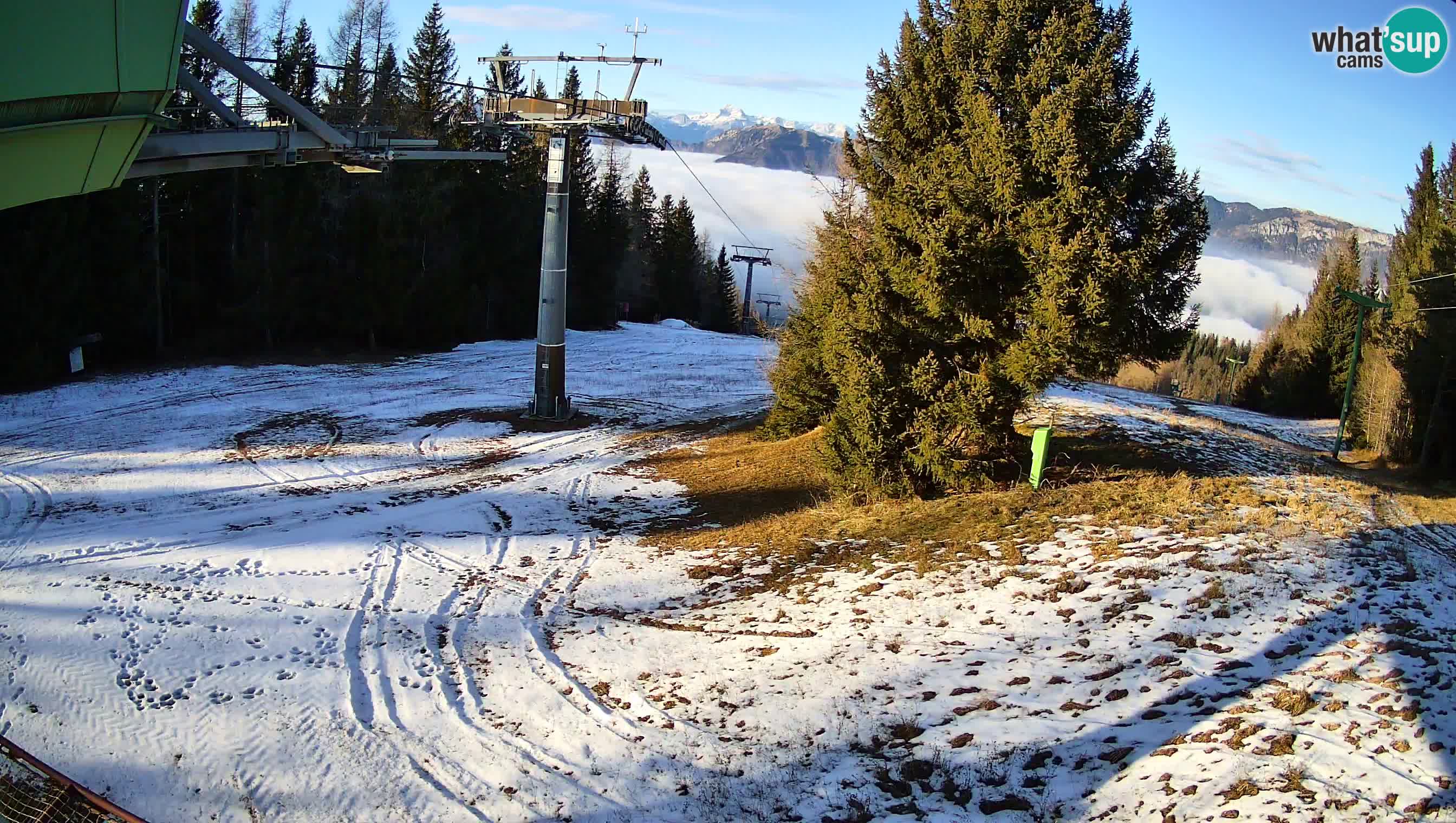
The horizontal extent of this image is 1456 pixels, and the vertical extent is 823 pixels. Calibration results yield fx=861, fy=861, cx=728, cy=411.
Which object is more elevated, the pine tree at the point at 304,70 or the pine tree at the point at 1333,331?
the pine tree at the point at 304,70

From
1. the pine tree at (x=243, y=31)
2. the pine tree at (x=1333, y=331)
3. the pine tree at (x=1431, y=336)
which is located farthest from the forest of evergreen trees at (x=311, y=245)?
the pine tree at (x=1333, y=331)

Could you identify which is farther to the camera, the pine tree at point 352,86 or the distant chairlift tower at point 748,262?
the distant chairlift tower at point 748,262

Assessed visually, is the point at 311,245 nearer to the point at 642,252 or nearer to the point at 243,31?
the point at 243,31

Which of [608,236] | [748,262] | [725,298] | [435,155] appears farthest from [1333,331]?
[725,298]

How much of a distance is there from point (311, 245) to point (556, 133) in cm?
1806

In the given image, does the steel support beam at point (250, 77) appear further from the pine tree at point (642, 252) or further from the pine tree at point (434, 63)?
the pine tree at point (642, 252)

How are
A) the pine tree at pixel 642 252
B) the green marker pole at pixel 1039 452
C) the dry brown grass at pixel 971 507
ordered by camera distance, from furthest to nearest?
1. the pine tree at pixel 642 252
2. the green marker pole at pixel 1039 452
3. the dry brown grass at pixel 971 507

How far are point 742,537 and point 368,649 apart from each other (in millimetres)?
6424

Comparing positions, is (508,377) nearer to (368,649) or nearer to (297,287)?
(297,287)

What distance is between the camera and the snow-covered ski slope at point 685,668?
721cm

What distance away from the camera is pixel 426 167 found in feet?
137

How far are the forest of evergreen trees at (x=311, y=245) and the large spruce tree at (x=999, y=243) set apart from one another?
9.45 m

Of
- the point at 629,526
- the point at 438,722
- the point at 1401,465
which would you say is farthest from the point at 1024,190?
the point at 1401,465

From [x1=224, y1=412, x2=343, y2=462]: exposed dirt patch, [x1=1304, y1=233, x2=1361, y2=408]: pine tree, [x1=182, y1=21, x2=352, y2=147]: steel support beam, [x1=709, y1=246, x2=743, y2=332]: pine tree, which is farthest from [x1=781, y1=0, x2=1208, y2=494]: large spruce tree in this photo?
[x1=709, y1=246, x2=743, y2=332]: pine tree
